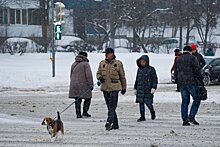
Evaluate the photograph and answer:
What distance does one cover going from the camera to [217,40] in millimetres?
64250

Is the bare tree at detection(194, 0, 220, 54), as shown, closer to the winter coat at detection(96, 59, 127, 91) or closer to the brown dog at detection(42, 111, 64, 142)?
the winter coat at detection(96, 59, 127, 91)

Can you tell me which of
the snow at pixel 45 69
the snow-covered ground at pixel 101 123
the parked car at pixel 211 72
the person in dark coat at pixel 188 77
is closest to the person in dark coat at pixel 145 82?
the snow-covered ground at pixel 101 123

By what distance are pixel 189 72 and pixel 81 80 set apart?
3293 millimetres

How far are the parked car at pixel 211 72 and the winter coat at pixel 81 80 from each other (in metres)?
13.1

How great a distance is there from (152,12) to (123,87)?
4206cm

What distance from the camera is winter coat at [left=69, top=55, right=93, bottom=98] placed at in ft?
51.1

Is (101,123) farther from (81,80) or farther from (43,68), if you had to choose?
(43,68)

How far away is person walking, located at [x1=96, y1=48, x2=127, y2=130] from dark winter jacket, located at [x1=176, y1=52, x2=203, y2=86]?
4.62 ft

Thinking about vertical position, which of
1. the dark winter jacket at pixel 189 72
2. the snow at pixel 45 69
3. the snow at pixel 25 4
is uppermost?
the snow at pixel 25 4

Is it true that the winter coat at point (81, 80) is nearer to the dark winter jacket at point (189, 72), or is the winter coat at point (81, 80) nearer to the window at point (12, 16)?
the dark winter jacket at point (189, 72)

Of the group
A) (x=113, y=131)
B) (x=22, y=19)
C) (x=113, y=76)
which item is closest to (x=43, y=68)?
(x=113, y=76)

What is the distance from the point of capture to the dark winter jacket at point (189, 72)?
13.4 metres

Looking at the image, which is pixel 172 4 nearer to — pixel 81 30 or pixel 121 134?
pixel 81 30

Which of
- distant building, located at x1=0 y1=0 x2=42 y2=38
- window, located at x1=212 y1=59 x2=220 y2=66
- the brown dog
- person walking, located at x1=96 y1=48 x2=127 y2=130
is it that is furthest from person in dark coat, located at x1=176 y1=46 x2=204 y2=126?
distant building, located at x1=0 y1=0 x2=42 y2=38
